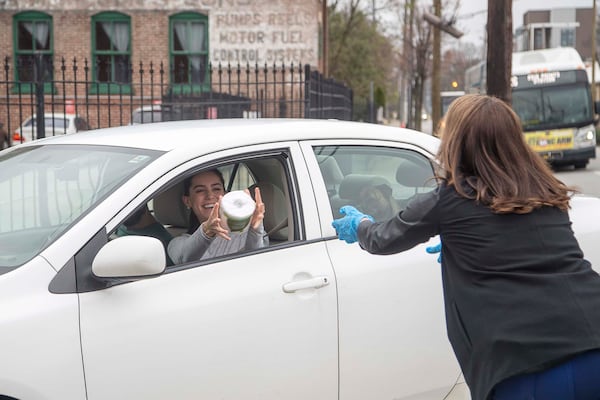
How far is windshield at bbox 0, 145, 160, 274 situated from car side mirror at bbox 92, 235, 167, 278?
25 centimetres

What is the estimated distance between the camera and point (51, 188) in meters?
3.67

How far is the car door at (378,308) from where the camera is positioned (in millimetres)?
3674

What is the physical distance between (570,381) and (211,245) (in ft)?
5.51

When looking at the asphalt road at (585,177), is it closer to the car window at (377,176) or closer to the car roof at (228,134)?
the car window at (377,176)

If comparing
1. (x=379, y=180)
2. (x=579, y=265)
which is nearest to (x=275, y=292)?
(x=379, y=180)

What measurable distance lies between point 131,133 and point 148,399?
128 centimetres

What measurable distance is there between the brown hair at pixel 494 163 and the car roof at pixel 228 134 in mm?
1130

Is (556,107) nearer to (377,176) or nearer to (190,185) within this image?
(377,176)

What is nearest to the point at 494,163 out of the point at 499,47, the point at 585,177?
the point at 499,47

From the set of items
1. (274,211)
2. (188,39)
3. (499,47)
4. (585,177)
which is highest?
(188,39)

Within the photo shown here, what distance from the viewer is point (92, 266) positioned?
123 inches

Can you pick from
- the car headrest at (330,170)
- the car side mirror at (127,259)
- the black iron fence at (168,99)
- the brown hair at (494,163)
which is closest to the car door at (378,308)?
the car headrest at (330,170)

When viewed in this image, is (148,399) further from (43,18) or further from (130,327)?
(43,18)

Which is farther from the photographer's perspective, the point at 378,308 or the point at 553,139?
the point at 553,139
